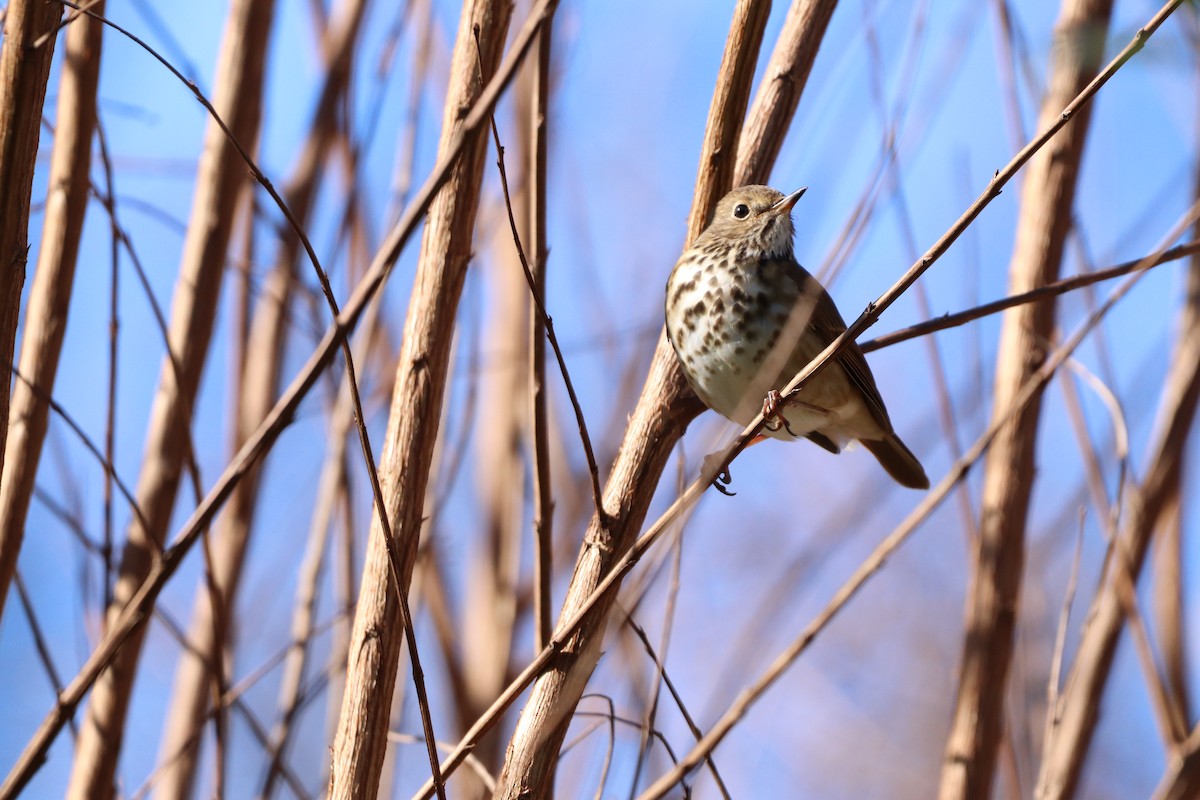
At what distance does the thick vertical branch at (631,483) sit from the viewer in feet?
6.98

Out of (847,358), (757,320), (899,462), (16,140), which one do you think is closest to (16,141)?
(16,140)

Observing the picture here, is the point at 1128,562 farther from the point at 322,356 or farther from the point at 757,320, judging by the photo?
the point at 322,356

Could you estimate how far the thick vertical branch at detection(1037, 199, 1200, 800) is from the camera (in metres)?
3.05

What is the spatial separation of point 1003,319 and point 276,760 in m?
2.28

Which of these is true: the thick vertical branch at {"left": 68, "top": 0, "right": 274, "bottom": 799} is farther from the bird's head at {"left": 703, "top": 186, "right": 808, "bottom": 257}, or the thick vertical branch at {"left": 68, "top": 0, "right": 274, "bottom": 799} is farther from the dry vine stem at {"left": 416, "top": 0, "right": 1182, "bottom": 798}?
the bird's head at {"left": 703, "top": 186, "right": 808, "bottom": 257}

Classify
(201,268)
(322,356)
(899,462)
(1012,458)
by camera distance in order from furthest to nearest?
1. (899,462)
2. (1012,458)
3. (201,268)
4. (322,356)

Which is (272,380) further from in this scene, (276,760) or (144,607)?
(144,607)

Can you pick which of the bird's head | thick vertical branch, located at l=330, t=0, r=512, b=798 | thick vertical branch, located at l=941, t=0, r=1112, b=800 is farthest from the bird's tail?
thick vertical branch, located at l=330, t=0, r=512, b=798

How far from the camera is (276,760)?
283 cm

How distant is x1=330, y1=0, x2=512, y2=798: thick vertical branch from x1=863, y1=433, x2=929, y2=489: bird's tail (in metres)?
2.24

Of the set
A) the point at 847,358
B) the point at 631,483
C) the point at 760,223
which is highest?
the point at 760,223

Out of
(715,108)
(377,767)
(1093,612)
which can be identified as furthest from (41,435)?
(1093,612)

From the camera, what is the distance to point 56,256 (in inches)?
96.7

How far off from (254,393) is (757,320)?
154 centimetres
